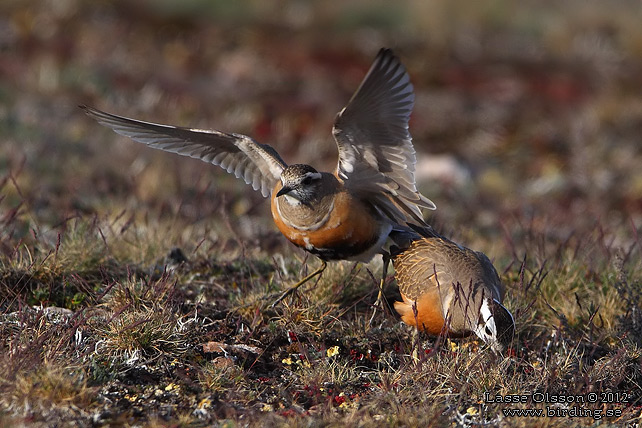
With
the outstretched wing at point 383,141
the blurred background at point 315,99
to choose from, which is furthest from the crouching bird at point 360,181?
the blurred background at point 315,99

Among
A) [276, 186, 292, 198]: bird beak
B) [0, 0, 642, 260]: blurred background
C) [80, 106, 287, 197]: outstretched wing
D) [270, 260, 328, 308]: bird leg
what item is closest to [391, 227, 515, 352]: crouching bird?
[270, 260, 328, 308]: bird leg

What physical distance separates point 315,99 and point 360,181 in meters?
9.57

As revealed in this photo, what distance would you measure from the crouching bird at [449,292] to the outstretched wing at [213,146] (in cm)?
113

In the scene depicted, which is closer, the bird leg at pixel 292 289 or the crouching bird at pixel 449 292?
the crouching bird at pixel 449 292

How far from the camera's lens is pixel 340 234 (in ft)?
14.8

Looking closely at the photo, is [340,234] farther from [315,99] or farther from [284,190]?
[315,99]

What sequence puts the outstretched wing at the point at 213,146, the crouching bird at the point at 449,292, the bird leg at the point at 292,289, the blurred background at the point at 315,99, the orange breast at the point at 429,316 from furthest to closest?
the blurred background at the point at 315,99 < the outstretched wing at the point at 213,146 < the bird leg at the point at 292,289 < the orange breast at the point at 429,316 < the crouching bird at the point at 449,292

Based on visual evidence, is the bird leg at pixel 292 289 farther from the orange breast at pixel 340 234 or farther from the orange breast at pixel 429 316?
the orange breast at pixel 429 316

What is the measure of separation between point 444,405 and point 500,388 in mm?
371

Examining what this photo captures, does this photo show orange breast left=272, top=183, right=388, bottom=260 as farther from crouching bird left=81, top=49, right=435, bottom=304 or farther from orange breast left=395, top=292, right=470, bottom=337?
orange breast left=395, top=292, right=470, bottom=337

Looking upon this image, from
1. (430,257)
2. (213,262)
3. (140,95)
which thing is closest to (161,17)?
(140,95)

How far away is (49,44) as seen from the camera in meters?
15.0

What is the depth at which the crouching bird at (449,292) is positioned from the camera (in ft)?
13.6

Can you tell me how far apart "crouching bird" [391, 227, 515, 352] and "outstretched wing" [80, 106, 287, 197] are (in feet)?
3.69
